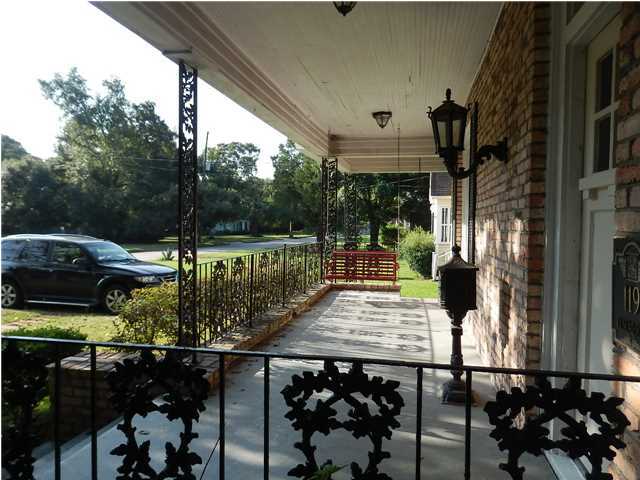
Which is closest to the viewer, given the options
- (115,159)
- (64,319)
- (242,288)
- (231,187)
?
(242,288)

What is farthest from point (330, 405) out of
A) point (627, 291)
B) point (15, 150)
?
point (15, 150)

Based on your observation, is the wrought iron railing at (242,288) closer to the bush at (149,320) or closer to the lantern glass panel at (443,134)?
the bush at (149,320)

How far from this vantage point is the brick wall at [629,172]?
1.40 metres

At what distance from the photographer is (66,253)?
823cm

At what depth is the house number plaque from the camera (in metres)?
1.34

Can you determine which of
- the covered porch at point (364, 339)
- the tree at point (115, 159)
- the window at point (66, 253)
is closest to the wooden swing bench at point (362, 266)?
the covered porch at point (364, 339)

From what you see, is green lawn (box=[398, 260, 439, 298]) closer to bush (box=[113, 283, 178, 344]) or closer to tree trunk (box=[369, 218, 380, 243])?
bush (box=[113, 283, 178, 344])

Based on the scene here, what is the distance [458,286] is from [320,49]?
2489 millimetres

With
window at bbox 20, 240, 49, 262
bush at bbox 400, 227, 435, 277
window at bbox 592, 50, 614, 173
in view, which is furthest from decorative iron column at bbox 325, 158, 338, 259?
window at bbox 592, 50, 614, 173

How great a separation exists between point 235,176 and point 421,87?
35132 millimetres

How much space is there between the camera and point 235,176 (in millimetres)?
39562

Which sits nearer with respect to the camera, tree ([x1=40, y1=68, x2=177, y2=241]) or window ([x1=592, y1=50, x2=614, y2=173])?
window ([x1=592, y1=50, x2=614, y2=173])

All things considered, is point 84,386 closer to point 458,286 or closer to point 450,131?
point 458,286

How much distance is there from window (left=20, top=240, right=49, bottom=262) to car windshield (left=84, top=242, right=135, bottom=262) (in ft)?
2.34
